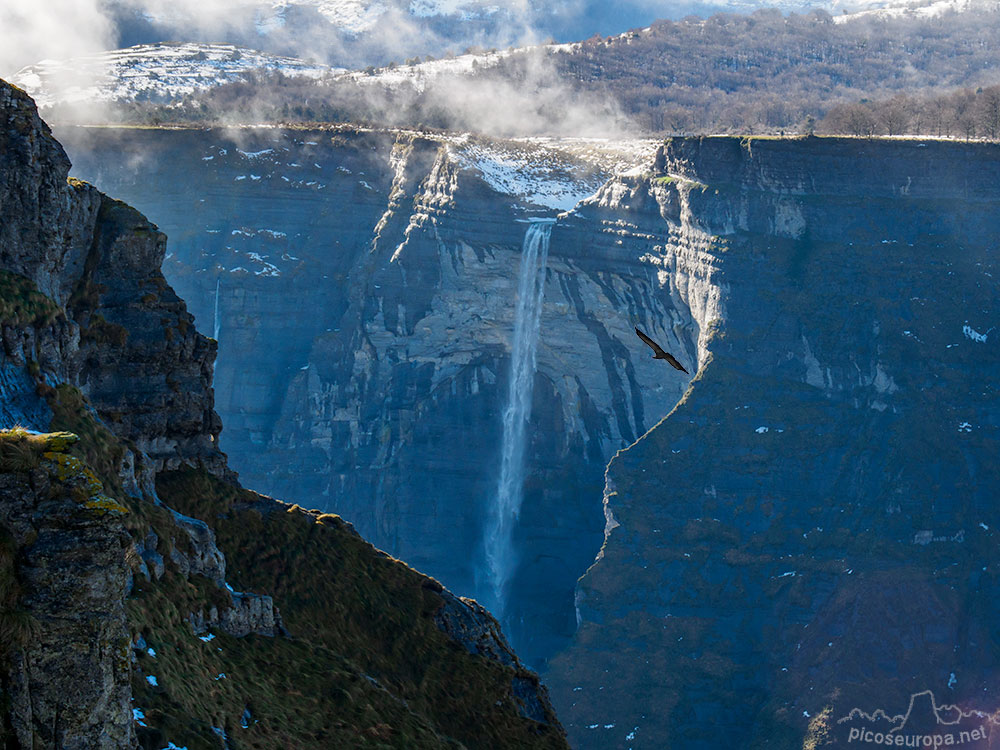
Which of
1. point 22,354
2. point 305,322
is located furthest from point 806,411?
point 22,354

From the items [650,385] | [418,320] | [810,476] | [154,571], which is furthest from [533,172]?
[154,571]

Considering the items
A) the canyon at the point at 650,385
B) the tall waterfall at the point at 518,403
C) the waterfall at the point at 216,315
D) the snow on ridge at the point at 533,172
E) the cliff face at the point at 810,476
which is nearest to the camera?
the cliff face at the point at 810,476

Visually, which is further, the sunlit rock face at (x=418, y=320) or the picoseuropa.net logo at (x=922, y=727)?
the sunlit rock face at (x=418, y=320)

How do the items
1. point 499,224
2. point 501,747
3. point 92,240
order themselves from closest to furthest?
point 501,747, point 92,240, point 499,224

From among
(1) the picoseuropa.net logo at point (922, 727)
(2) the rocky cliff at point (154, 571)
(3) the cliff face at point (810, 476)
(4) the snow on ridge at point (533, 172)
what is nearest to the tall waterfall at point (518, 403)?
(4) the snow on ridge at point (533, 172)

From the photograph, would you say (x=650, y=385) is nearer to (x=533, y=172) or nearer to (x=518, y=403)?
(x=518, y=403)

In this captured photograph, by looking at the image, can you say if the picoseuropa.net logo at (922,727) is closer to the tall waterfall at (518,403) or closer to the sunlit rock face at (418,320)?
the sunlit rock face at (418,320)

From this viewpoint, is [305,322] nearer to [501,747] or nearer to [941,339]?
[941,339]
